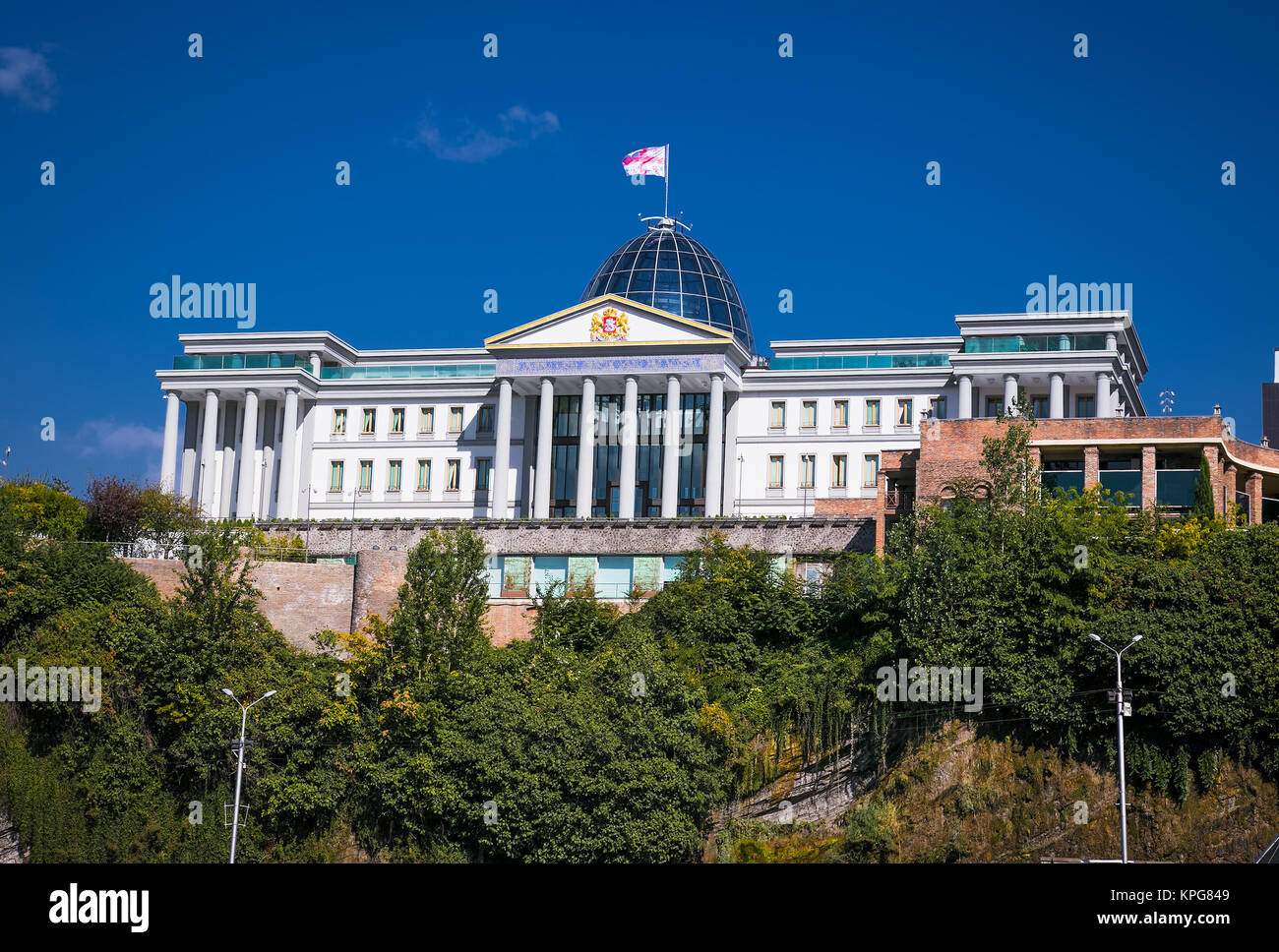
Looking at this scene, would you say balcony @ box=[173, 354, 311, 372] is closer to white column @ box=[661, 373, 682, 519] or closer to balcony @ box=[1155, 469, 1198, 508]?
white column @ box=[661, 373, 682, 519]

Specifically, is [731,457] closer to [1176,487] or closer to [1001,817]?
[1176,487]

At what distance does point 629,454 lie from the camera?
71625mm

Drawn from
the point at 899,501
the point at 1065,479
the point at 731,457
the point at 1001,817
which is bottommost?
the point at 1001,817

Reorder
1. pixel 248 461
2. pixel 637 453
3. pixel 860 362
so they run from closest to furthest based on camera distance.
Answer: pixel 637 453 → pixel 860 362 → pixel 248 461

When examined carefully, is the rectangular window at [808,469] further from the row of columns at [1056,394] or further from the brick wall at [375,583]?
the brick wall at [375,583]

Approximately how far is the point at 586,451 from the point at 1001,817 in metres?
37.6

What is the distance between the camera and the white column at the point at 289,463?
257ft

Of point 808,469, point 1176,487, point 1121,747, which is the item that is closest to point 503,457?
point 808,469

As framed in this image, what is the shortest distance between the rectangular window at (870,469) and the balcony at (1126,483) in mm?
22775

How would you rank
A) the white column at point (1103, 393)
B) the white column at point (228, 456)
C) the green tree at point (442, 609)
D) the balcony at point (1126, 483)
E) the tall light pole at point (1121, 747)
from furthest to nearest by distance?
the white column at point (228, 456)
the white column at point (1103, 393)
the balcony at point (1126, 483)
the green tree at point (442, 609)
the tall light pole at point (1121, 747)

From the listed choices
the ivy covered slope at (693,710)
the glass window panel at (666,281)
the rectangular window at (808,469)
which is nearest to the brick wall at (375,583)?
the ivy covered slope at (693,710)
